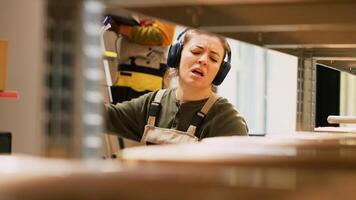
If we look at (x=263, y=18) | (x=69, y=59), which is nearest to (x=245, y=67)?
(x=263, y=18)

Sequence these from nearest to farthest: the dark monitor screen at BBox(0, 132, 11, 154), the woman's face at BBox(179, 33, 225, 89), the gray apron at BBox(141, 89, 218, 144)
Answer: the gray apron at BBox(141, 89, 218, 144), the dark monitor screen at BBox(0, 132, 11, 154), the woman's face at BBox(179, 33, 225, 89)

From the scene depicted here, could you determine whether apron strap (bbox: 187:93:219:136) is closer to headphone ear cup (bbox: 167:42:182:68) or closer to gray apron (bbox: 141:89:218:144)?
gray apron (bbox: 141:89:218:144)

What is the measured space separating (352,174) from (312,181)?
2.8 inches

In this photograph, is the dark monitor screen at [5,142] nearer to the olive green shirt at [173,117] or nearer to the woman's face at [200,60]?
the olive green shirt at [173,117]

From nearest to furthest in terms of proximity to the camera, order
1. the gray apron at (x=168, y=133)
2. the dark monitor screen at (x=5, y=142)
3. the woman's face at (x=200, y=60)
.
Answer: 1. the gray apron at (x=168, y=133)
2. the dark monitor screen at (x=5, y=142)
3. the woman's face at (x=200, y=60)

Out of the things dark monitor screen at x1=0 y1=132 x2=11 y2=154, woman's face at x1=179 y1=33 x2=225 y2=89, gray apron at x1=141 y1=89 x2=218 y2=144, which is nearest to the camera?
gray apron at x1=141 y1=89 x2=218 y2=144

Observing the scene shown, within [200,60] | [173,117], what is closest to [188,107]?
[173,117]

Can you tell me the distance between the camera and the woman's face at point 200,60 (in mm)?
2512

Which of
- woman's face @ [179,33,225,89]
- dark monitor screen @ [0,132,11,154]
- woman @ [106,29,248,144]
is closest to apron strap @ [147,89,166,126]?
woman @ [106,29,248,144]

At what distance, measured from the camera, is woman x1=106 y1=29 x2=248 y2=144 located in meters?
2.34

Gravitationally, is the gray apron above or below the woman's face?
below

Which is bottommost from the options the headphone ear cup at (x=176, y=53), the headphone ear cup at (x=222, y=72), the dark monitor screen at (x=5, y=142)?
the dark monitor screen at (x=5, y=142)

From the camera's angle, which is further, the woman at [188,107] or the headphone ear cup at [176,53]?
the headphone ear cup at [176,53]

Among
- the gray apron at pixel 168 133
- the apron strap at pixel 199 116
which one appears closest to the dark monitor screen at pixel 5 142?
the gray apron at pixel 168 133
